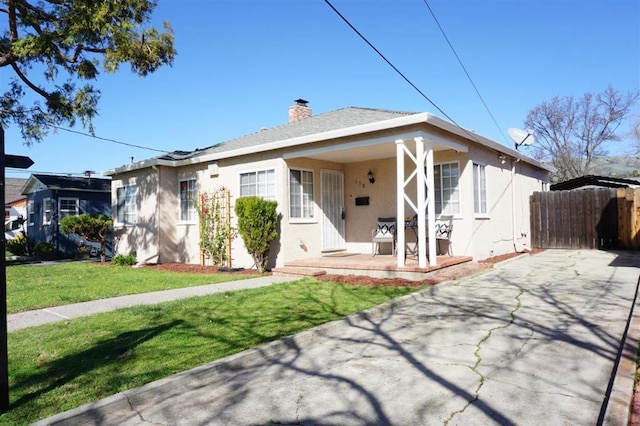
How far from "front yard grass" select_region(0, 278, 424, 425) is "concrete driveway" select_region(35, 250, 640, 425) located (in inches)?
11.2

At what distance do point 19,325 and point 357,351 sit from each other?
4611mm

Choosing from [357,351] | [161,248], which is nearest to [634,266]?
[357,351]

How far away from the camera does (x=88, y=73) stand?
12148 millimetres

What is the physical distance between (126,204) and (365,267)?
403 inches

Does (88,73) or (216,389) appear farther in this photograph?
(88,73)

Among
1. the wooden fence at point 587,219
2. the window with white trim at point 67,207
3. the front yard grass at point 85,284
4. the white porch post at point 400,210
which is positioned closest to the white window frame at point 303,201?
the front yard grass at point 85,284

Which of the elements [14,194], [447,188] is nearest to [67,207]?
[447,188]

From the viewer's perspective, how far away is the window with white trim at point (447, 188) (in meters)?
10.5

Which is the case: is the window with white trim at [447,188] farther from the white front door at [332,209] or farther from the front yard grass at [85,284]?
the front yard grass at [85,284]

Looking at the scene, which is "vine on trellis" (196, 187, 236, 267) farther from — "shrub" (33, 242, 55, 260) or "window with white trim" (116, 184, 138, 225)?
"shrub" (33, 242, 55, 260)

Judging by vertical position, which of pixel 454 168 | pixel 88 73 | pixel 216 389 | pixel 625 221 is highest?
pixel 88 73

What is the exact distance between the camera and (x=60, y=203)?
1962cm

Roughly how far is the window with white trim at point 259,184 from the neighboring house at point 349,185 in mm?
28

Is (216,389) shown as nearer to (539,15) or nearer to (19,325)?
(19,325)
